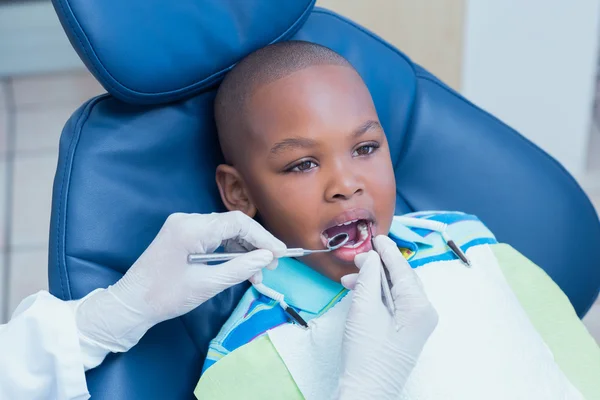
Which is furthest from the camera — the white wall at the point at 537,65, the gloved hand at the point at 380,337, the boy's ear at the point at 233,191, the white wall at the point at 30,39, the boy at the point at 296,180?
the white wall at the point at 30,39

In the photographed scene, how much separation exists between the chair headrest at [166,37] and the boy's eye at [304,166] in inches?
8.4

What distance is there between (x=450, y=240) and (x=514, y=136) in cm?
33

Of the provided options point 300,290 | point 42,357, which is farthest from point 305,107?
point 42,357

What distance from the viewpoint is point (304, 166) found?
1.08 metres

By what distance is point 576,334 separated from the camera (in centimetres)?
118

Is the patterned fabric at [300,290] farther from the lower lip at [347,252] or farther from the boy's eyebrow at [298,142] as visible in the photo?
the boy's eyebrow at [298,142]

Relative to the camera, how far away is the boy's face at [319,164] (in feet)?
3.44

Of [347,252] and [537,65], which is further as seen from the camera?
[537,65]

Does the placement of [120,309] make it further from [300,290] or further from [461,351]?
[461,351]

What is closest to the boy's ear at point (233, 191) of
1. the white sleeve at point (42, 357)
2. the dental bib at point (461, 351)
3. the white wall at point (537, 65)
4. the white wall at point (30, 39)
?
the dental bib at point (461, 351)

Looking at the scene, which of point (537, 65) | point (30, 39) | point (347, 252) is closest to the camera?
point (347, 252)

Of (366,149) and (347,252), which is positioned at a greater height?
(366,149)

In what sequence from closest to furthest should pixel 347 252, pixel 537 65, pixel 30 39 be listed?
pixel 347 252
pixel 537 65
pixel 30 39

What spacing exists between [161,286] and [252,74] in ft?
1.18
